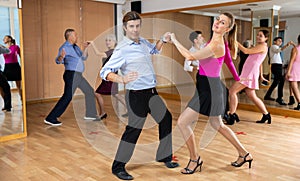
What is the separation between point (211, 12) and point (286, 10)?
1409mm

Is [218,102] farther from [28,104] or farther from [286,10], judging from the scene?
[28,104]

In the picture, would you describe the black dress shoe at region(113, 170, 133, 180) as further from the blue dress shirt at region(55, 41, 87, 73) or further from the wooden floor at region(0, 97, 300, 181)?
the blue dress shirt at region(55, 41, 87, 73)

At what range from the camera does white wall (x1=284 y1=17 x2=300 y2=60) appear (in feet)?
17.1

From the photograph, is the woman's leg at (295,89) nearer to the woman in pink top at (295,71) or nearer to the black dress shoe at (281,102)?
the woman in pink top at (295,71)

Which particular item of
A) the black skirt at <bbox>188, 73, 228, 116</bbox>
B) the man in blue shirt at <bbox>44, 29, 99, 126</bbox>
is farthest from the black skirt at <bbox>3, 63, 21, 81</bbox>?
the black skirt at <bbox>188, 73, 228, 116</bbox>

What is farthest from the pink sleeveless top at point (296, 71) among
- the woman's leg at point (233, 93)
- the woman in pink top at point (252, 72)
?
the woman's leg at point (233, 93)

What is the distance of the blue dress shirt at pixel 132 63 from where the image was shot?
2598 mm

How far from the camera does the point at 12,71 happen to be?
394 cm

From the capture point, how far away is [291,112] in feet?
17.5

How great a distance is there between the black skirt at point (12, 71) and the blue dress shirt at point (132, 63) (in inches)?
72.1

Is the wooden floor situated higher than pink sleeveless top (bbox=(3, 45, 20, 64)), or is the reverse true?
pink sleeveless top (bbox=(3, 45, 20, 64))

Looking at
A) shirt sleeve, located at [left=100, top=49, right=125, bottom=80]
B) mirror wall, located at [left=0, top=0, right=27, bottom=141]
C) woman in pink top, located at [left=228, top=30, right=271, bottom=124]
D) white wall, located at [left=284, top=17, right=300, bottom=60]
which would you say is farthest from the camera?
white wall, located at [left=284, top=17, right=300, bottom=60]

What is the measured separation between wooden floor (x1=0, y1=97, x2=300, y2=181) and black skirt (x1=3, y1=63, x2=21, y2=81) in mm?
802

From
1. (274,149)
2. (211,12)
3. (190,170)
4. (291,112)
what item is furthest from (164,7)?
(190,170)
